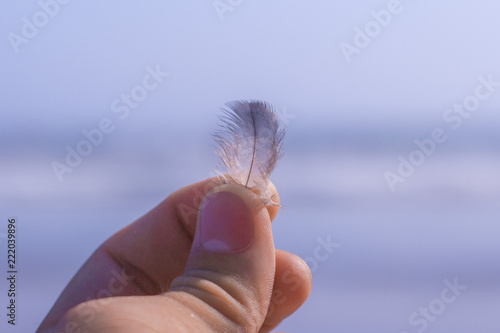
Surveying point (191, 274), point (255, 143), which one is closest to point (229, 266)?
point (191, 274)

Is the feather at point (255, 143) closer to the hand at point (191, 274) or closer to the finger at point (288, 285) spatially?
the hand at point (191, 274)

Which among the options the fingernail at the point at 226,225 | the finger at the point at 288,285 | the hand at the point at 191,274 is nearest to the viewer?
the hand at the point at 191,274

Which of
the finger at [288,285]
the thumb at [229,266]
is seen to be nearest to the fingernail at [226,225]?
the thumb at [229,266]

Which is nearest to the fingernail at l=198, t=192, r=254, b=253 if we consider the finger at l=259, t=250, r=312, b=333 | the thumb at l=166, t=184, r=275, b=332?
the thumb at l=166, t=184, r=275, b=332

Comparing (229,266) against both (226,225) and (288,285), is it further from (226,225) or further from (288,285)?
(288,285)

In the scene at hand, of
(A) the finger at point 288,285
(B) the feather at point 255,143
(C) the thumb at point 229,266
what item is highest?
(B) the feather at point 255,143

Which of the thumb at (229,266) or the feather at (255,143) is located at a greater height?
the feather at (255,143)
